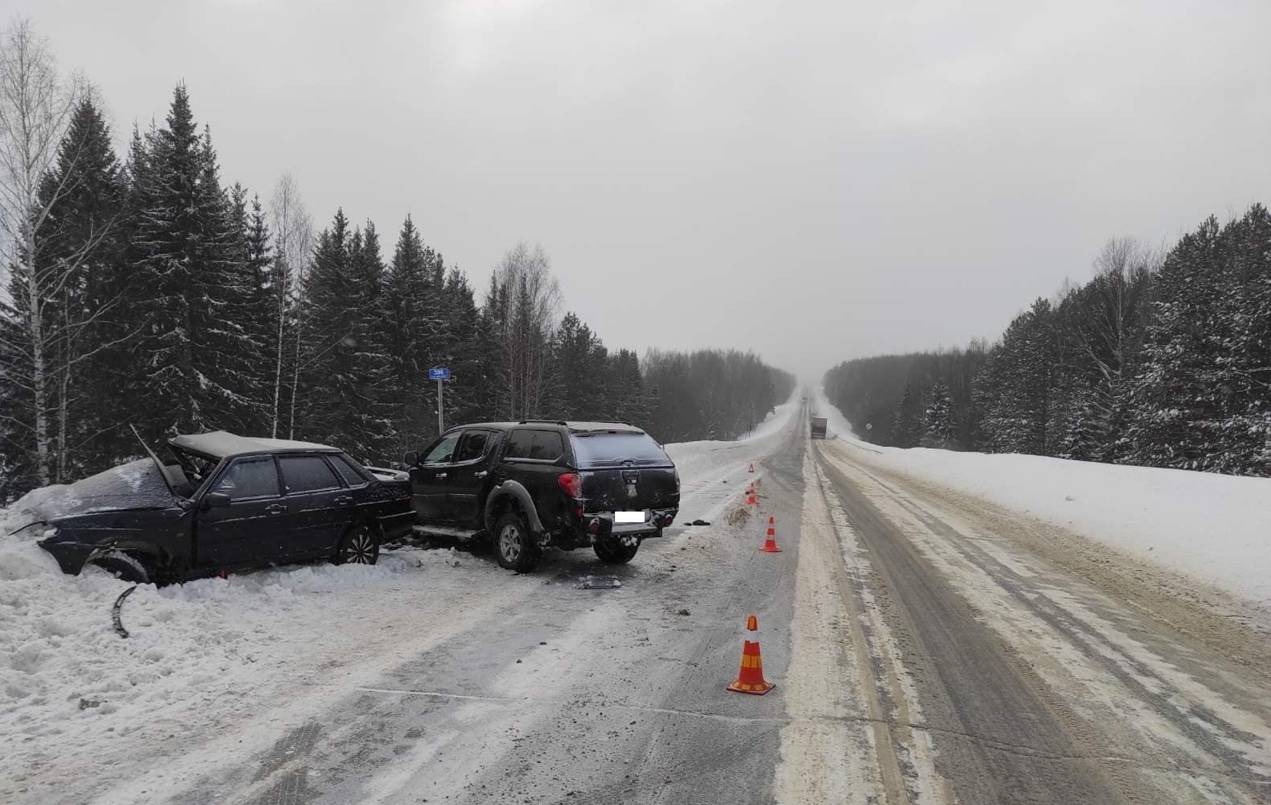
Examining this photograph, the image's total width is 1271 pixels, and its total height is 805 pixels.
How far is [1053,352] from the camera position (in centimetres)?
5225

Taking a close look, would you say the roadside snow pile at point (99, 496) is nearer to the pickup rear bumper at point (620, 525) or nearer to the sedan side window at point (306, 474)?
the sedan side window at point (306, 474)

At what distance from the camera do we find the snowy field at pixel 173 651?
375 centimetres

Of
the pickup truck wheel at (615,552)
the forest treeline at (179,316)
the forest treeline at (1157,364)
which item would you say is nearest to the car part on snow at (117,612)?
the pickup truck wheel at (615,552)

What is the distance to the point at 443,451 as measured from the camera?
9484 mm

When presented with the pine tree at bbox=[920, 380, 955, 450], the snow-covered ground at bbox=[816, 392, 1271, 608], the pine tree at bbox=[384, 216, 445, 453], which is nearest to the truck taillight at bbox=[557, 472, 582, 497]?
the snow-covered ground at bbox=[816, 392, 1271, 608]

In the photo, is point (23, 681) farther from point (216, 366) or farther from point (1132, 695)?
point (216, 366)

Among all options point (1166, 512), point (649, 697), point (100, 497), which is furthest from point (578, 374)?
point (649, 697)

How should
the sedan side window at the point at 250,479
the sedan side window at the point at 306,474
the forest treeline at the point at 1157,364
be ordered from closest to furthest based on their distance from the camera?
the sedan side window at the point at 250,479 < the sedan side window at the point at 306,474 < the forest treeline at the point at 1157,364

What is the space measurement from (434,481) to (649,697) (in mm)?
5501

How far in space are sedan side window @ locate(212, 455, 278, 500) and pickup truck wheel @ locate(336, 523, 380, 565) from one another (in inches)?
42.2

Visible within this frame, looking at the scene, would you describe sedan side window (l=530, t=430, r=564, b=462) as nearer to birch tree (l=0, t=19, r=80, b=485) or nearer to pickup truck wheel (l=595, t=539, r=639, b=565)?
pickup truck wheel (l=595, t=539, r=639, b=565)

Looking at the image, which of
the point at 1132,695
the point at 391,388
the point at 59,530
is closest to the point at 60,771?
the point at 59,530

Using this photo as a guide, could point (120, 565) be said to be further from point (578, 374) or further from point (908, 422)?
point (908, 422)

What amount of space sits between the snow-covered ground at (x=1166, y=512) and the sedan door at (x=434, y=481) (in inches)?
387
